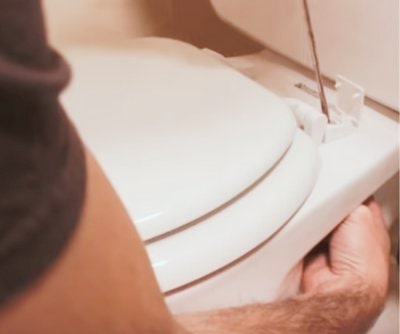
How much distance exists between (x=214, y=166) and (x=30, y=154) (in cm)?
40

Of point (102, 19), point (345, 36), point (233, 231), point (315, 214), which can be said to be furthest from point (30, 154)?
point (102, 19)

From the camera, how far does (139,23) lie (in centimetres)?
118

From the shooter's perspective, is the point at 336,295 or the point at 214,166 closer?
the point at 214,166

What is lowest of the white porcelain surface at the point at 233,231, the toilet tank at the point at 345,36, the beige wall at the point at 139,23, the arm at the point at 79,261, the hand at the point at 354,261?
the hand at the point at 354,261

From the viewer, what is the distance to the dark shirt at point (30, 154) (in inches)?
10.2

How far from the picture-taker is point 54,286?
0.97 ft

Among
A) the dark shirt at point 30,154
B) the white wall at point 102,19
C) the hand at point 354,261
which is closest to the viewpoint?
the dark shirt at point 30,154

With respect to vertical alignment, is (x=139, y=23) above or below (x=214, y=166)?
below

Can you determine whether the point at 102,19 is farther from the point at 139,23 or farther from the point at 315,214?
the point at 315,214

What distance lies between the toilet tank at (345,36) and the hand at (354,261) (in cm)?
15

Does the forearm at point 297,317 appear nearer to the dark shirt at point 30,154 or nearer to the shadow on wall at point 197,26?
the dark shirt at point 30,154

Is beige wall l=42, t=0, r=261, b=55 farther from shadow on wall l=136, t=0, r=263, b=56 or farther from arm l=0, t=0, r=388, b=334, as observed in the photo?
arm l=0, t=0, r=388, b=334

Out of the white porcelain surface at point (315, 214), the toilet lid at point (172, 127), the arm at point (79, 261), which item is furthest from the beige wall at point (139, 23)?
the arm at point (79, 261)

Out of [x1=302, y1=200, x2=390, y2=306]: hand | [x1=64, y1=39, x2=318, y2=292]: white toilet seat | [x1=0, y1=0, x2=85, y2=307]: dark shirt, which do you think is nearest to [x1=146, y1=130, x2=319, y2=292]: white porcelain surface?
[x1=64, y1=39, x2=318, y2=292]: white toilet seat
